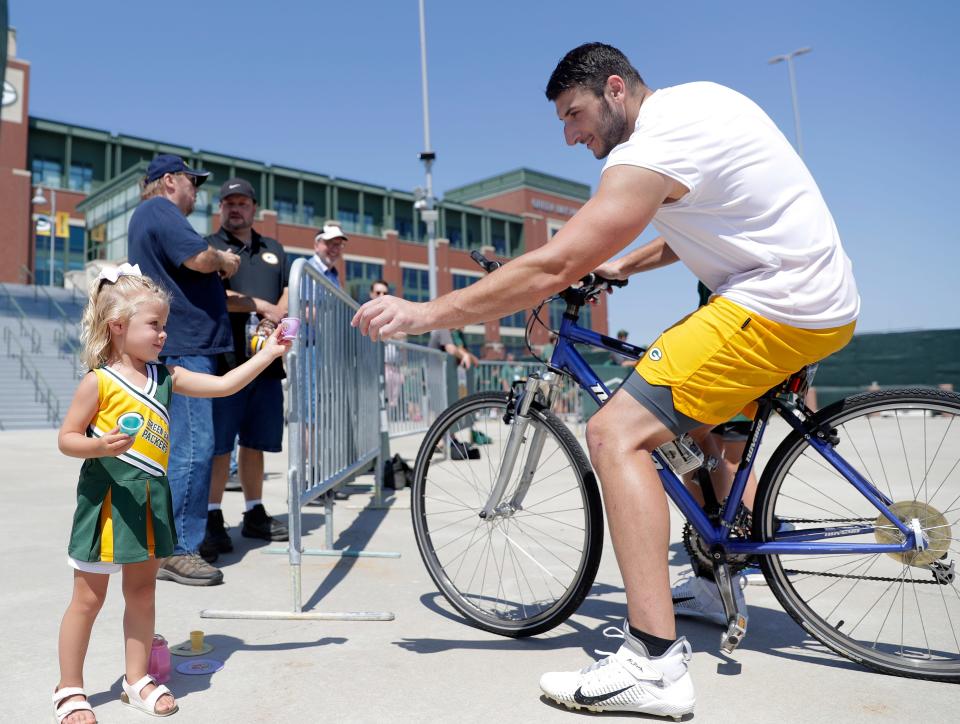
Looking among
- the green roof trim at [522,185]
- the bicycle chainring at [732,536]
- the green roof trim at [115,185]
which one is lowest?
the bicycle chainring at [732,536]

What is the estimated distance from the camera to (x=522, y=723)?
1.88 meters

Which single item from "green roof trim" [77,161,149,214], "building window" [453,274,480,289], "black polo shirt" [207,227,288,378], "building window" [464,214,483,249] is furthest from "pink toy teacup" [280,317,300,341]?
"building window" [464,214,483,249]

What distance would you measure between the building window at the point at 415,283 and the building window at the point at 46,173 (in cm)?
2159

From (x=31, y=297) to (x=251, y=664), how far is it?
27.6 meters

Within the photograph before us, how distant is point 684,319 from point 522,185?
59361mm

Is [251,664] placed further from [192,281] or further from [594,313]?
[594,313]

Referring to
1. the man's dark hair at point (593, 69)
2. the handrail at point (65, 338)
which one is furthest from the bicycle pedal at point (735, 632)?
the handrail at point (65, 338)

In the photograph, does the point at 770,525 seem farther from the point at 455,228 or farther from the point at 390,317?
the point at 455,228

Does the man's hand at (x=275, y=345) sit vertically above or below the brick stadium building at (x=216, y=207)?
below

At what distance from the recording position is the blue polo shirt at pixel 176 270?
3.30 m

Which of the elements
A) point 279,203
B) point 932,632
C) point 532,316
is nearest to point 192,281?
point 532,316

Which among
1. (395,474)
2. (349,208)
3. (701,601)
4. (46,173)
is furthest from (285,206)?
(701,601)

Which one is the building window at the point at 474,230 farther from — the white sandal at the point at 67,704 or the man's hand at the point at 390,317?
the white sandal at the point at 67,704

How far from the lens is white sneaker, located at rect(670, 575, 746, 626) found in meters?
2.76
